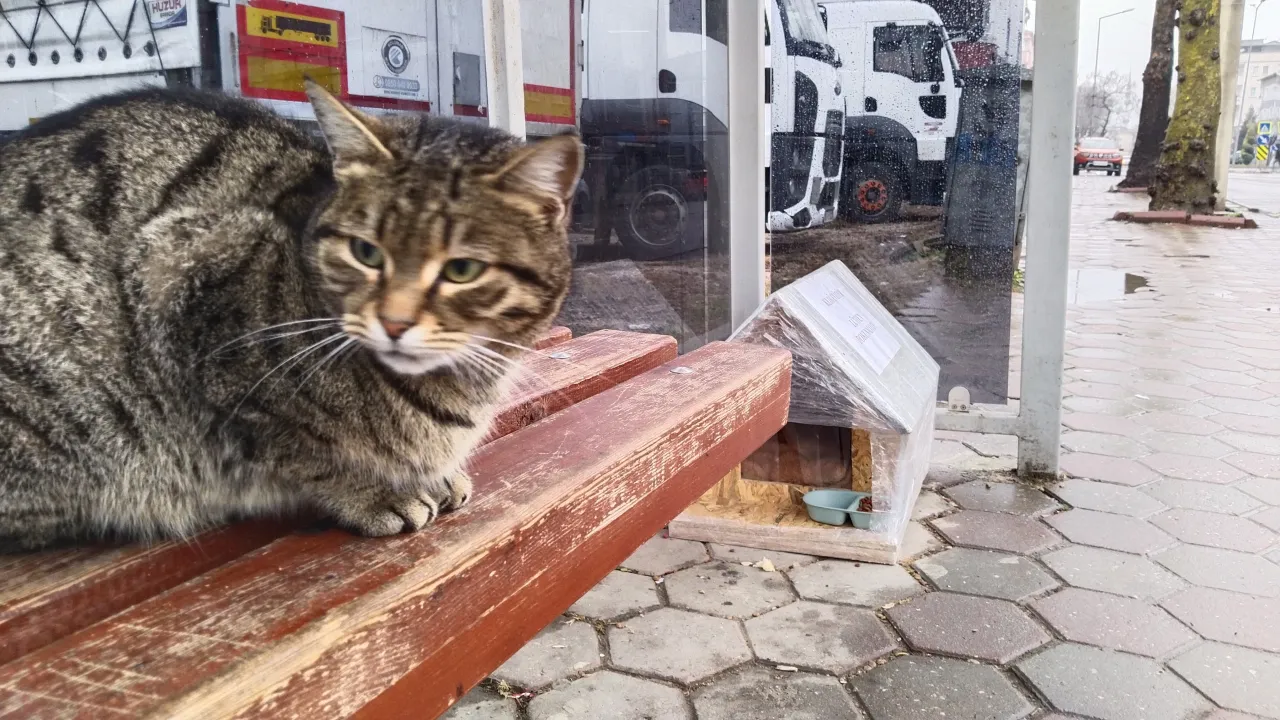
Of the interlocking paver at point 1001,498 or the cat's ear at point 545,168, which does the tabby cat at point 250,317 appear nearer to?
the cat's ear at point 545,168

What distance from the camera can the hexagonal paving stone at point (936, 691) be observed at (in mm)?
2142

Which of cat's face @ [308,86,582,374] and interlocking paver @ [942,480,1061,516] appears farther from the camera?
interlocking paver @ [942,480,1061,516]

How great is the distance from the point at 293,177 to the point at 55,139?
0.32 meters

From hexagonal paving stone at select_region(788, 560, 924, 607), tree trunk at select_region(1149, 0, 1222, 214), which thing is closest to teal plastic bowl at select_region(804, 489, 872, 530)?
hexagonal paving stone at select_region(788, 560, 924, 607)

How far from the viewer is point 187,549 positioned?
1233 mm

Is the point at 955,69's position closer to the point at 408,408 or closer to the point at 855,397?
the point at 855,397

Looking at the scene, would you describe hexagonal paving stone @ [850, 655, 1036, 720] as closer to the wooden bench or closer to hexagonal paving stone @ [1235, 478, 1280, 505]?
the wooden bench

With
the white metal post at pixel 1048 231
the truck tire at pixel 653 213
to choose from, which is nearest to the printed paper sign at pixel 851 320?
the white metal post at pixel 1048 231

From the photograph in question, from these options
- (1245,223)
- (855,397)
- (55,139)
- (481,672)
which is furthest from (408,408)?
(1245,223)

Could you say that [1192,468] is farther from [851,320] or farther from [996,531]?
[851,320]

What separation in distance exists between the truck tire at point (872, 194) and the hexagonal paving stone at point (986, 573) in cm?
138

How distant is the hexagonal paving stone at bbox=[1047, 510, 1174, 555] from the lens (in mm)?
2979

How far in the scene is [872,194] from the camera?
374cm

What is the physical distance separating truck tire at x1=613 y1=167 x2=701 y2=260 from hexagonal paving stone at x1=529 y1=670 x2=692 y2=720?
5.88 ft
